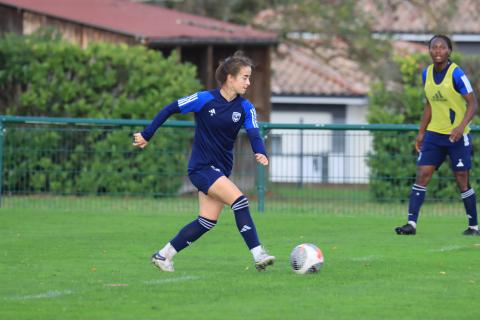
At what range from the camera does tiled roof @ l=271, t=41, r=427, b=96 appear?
39.2 meters

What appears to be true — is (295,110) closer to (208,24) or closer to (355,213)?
(208,24)

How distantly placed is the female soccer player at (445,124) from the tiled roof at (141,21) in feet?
40.8

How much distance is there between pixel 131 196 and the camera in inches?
795

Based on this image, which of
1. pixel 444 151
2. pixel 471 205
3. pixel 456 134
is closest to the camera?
pixel 456 134

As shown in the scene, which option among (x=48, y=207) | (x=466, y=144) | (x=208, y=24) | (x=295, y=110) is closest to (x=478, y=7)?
Result: (x=295, y=110)

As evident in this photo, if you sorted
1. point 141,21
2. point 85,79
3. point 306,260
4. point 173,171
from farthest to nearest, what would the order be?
1. point 141,21
2. point 85,79
3. point 173,171
4. point 306,260

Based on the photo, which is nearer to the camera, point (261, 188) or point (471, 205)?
point (471, 205)

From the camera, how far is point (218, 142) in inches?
451

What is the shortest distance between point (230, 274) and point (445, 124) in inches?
186

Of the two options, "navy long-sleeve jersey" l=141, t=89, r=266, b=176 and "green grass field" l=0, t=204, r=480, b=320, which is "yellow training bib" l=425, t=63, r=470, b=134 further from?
"navy long-sleeve jersey" l=141, t=89, r=266, b=176

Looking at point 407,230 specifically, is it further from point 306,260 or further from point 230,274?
point 230,274

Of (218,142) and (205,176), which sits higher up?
(218,142)

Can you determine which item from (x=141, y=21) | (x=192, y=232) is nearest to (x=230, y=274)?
(x=192, y=232)

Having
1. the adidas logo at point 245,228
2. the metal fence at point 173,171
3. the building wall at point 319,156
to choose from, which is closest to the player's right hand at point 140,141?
the adidas logo at point 245,228
